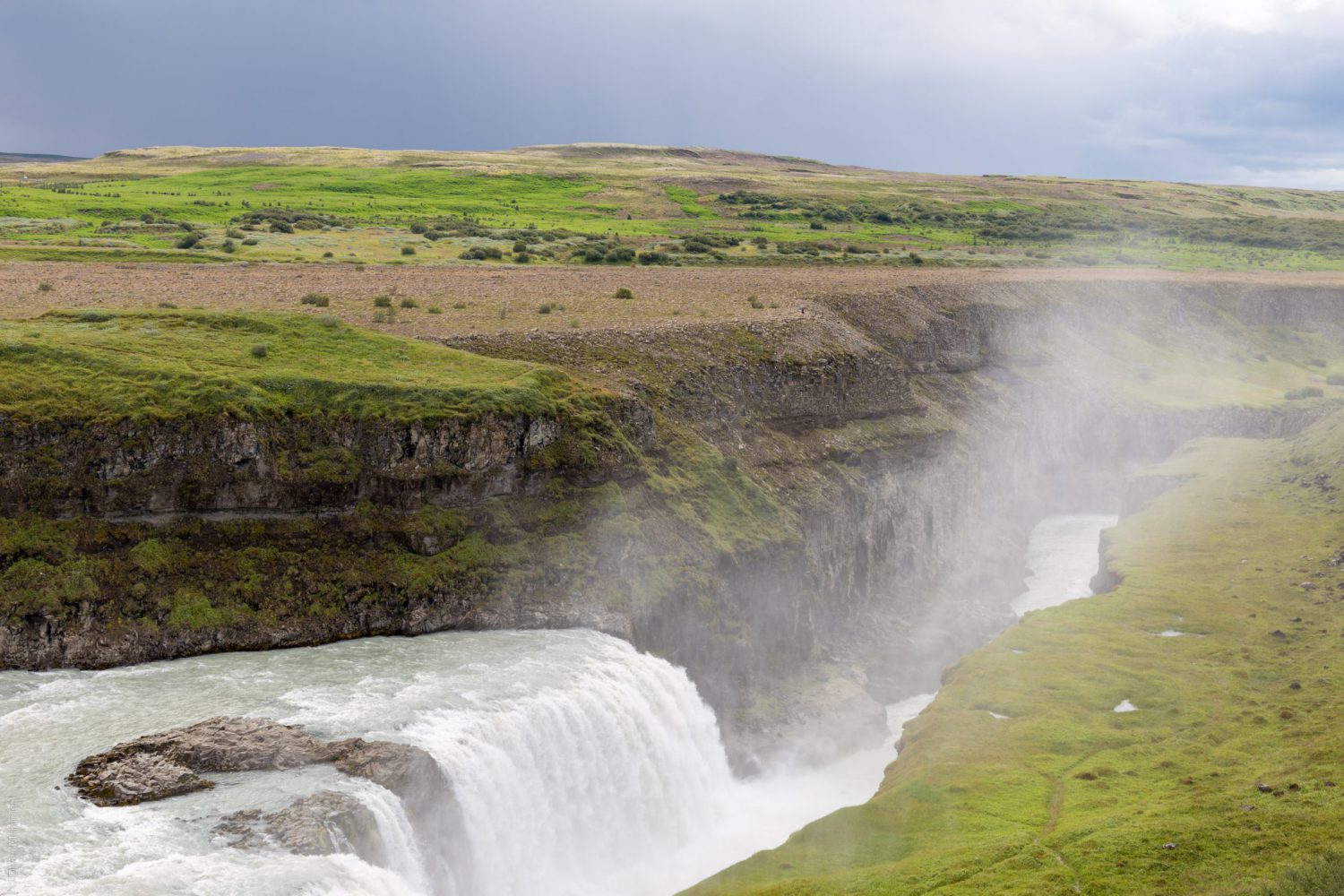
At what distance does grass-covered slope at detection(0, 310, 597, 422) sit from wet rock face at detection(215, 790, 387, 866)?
21787 mm

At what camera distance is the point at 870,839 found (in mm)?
48094

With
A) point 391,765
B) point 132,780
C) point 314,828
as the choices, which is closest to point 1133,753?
point 391,765

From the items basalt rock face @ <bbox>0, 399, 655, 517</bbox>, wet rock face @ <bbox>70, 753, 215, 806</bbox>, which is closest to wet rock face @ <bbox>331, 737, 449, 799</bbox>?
wet rock face @ <bbox>70, 753, 215, 806</bbox>

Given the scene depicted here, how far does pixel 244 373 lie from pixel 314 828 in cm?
2724

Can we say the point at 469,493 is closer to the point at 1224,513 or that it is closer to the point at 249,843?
the point at 249,843

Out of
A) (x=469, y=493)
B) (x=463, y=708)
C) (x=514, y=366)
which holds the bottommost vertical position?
(x=463, y=708)

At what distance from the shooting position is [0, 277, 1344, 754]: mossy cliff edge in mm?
48500

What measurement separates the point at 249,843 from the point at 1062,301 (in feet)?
380

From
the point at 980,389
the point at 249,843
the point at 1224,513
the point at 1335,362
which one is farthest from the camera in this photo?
the point at 1335,362

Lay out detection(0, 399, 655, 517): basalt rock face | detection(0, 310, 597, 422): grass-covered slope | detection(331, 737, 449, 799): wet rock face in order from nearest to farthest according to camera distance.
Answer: detection(331, 737, 449, 799): wet rock face → detection(0, 399, 655, 517): basalt rock face → detection(0, 310, 597, 422): grass-covered slope

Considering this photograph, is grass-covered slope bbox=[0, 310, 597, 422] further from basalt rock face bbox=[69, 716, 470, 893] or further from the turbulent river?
basalt rock face bbox=[69, 716, 470, 893]

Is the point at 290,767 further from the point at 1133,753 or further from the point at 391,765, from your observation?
the point at 1133,753

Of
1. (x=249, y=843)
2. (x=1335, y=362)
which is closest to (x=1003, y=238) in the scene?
(x=1335, y=362)

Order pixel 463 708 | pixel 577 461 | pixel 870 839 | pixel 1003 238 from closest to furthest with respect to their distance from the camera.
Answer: pixel 463 708, pixel 870 839, pixel 577 461, pixel 1003 238
